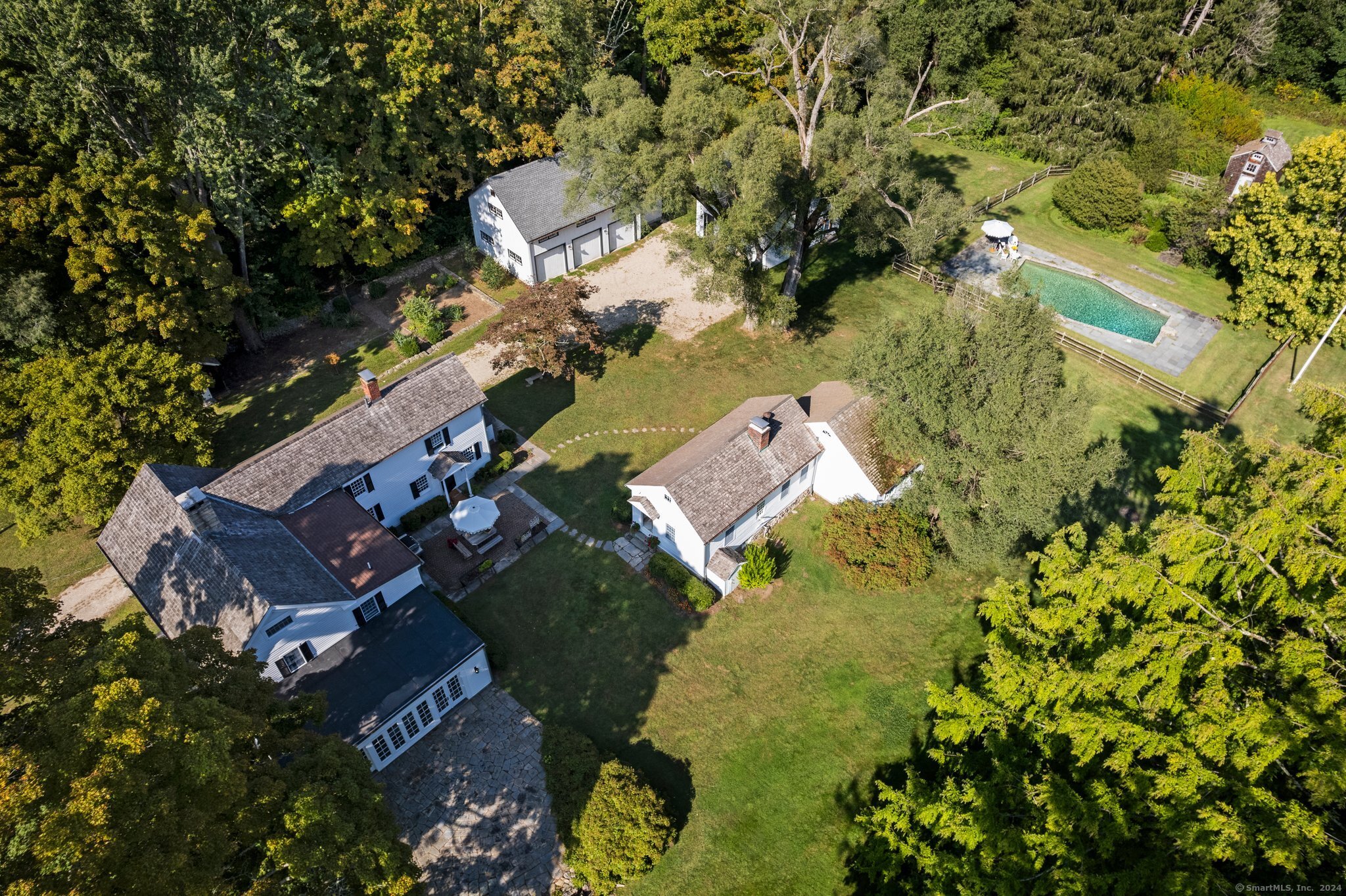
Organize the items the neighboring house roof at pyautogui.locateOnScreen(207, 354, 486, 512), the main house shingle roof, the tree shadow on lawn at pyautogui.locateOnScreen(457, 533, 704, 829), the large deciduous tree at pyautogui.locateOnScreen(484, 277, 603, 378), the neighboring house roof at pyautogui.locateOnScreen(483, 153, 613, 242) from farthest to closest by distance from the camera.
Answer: the neighboring house roof at pyautogui.locateOnScreen(483, 153, 613, 242), the large deciduous tree at pyautogui.locateOnScreen(484, 277, 603, 378), the neighboring house roof at pyautogui.locateOnScreen(207, 354, 486, 512), the tree shadow on lawn at pyautogui.locateOnScreen(457, 533, 704, 829), the main house shingle roof

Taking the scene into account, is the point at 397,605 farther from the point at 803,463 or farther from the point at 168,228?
the point at 168,228

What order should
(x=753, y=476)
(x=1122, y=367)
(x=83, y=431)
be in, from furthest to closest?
(x=1122, y=367)
(x=753, y=476)
(x=83, y=431)

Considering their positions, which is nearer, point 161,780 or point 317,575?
point 161,780

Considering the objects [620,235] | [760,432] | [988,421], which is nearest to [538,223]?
[620,235]

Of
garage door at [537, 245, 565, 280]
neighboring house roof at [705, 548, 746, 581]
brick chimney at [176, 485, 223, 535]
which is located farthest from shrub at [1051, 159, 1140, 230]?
brick chimney at [176, 485, 223, 535]

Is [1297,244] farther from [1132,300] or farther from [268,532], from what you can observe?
[268,532]

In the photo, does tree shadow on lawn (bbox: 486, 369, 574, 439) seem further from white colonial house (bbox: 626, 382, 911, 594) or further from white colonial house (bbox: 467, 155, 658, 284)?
white colonial house (bbox: 467, 155, 658, 284)
